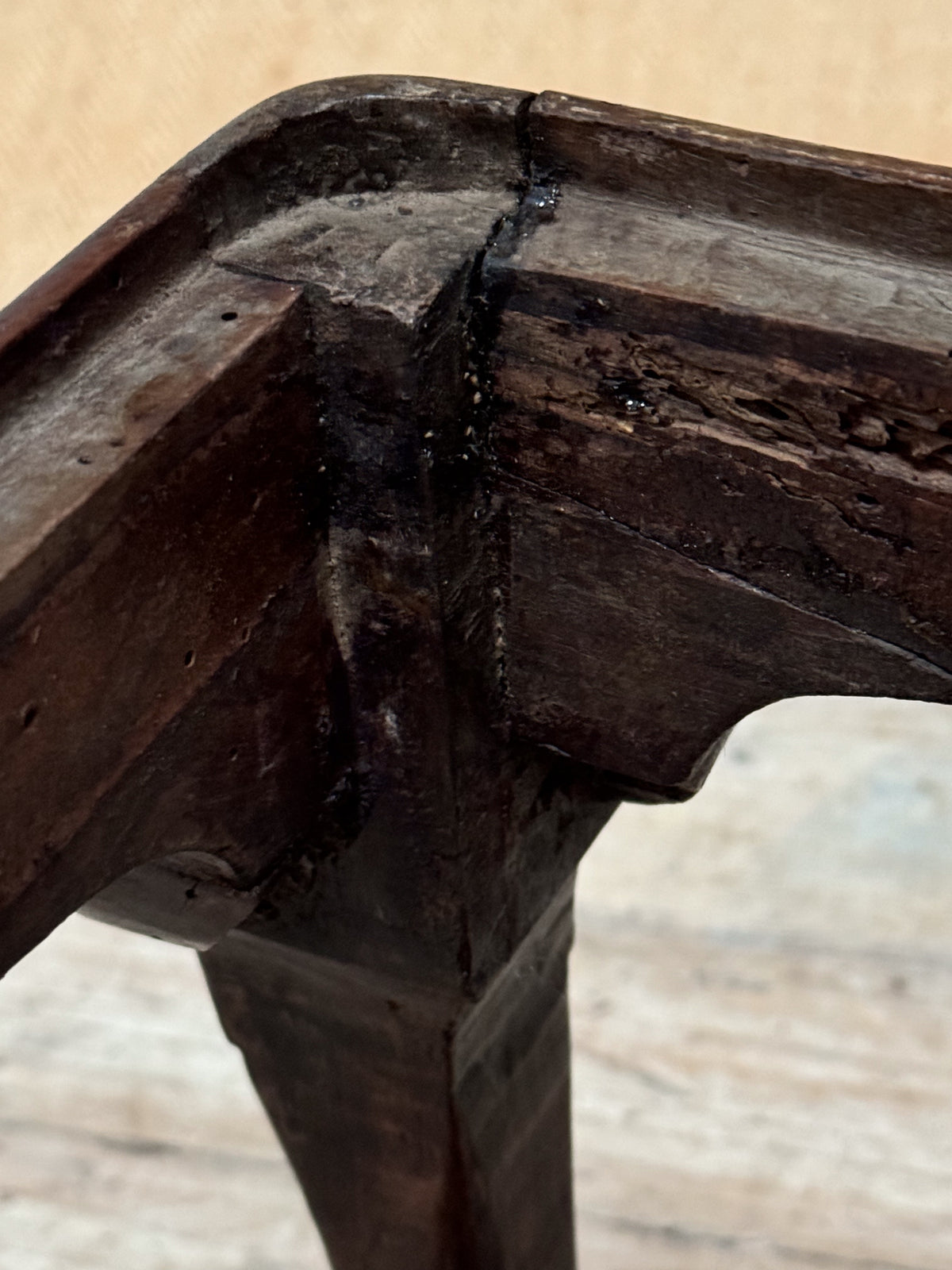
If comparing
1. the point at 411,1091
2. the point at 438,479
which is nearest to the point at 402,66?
the point at 411,1091

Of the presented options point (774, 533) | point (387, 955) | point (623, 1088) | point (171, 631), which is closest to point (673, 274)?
point (774, 533)

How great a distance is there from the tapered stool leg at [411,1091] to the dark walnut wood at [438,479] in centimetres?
23

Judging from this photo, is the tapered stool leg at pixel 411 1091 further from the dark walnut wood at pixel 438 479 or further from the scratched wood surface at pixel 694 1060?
the scratched wood surface at pixel 694 1060

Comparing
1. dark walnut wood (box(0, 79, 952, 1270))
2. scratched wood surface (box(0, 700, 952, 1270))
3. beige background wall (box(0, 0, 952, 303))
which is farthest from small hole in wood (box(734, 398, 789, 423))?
beige background wall (box(0, 0, 952, 303))

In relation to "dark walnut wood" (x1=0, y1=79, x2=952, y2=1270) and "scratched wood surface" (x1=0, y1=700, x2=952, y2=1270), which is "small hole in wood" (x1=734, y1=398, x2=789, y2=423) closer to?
"dark walnut wood" (x1=0, y1=79, x2=952, y2=1270)

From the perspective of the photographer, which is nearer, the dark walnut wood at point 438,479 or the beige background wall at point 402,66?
the dark walnut wood at point 438,479

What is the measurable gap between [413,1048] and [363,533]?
596 millimetres

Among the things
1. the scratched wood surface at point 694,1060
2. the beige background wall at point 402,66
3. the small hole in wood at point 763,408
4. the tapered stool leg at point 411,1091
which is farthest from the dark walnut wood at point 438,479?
the beige background wall at point 402,66

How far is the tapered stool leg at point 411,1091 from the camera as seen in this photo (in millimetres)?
1621

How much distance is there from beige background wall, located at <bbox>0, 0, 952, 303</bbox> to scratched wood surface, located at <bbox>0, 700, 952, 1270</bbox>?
127cm

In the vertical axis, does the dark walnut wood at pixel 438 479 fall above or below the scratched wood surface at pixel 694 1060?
above

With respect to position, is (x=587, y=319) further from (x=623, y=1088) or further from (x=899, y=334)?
(x=623, y=1088)

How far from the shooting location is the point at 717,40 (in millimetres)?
3623

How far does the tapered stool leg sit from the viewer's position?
5.32 ft
